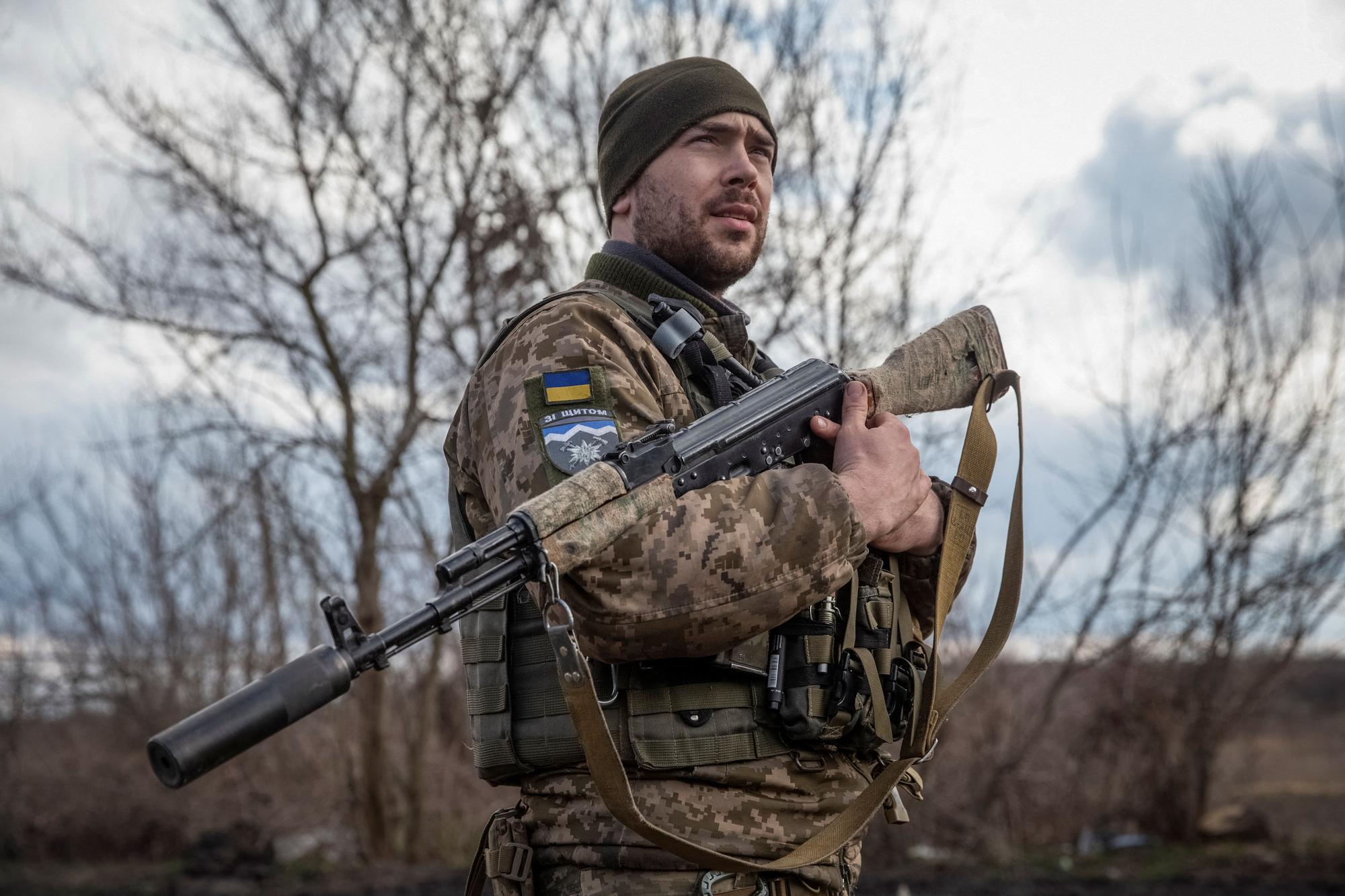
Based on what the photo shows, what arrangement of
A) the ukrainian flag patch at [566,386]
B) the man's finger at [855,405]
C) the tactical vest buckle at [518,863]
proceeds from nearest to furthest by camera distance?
1. the ukrainian flag patch at [566,386]
2. the tactical vest buckle at [518,863]
3. the man's finger at [855,405]

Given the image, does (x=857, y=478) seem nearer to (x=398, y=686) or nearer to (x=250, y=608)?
(x=398, y=686)

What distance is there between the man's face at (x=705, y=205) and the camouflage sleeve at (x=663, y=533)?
0.47 metres

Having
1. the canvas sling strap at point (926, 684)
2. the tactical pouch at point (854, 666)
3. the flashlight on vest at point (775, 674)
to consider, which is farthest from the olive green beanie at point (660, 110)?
the flashlight on vest at point (775, 674)

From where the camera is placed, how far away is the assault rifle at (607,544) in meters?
1.64

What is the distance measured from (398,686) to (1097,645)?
6.68 metres

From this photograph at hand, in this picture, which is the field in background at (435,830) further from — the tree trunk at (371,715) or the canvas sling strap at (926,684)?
the canvas sling strap at (926,684)

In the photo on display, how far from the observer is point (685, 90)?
9.59 feet

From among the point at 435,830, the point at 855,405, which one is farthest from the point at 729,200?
the point at 435,830

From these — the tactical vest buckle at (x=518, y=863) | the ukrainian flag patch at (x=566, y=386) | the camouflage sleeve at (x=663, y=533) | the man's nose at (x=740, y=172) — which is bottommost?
the tactical vest buckle at (x=518, y=863)

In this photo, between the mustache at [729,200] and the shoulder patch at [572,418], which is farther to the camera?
the mustache at [729,200]

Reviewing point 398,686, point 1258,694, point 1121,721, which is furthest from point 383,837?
point 1258,694

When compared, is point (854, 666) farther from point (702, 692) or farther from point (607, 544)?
point (607, 544)

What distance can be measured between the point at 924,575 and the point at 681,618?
921mm

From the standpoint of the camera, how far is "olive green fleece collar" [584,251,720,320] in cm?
270
